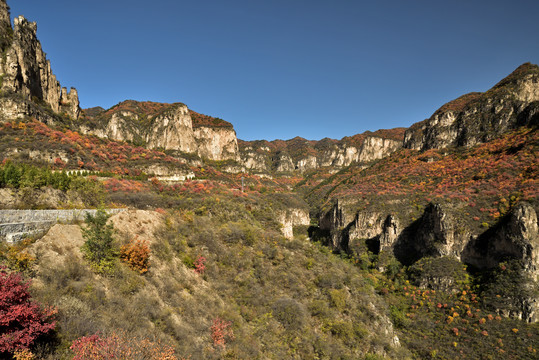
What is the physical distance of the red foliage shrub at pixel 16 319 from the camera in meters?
5.82

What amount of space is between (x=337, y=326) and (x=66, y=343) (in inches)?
694

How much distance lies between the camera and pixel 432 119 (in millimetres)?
121062

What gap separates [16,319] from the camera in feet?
20.1

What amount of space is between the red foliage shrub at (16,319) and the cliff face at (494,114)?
115 meters

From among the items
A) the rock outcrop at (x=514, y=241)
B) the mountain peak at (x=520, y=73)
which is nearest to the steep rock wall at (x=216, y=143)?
the rock outcrop at (x=514, y=241)

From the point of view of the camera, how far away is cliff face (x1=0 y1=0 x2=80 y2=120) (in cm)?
5003

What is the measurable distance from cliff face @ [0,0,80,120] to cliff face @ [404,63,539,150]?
14399 centimetres

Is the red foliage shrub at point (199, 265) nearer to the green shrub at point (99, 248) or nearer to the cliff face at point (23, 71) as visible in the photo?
the green shrub at point (99, 248)

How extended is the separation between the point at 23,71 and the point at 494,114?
157m

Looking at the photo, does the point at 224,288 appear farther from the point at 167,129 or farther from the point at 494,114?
the point at 494,114

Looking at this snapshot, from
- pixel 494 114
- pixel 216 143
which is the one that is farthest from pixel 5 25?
pixel 494 114

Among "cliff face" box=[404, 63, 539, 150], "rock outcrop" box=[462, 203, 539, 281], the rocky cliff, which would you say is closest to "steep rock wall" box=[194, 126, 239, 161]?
the rocky cliff

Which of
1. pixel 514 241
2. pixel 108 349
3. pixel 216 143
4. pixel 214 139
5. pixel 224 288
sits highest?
pixel 214 139

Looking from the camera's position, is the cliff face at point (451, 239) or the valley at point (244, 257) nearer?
the valley at point (244, 257)
